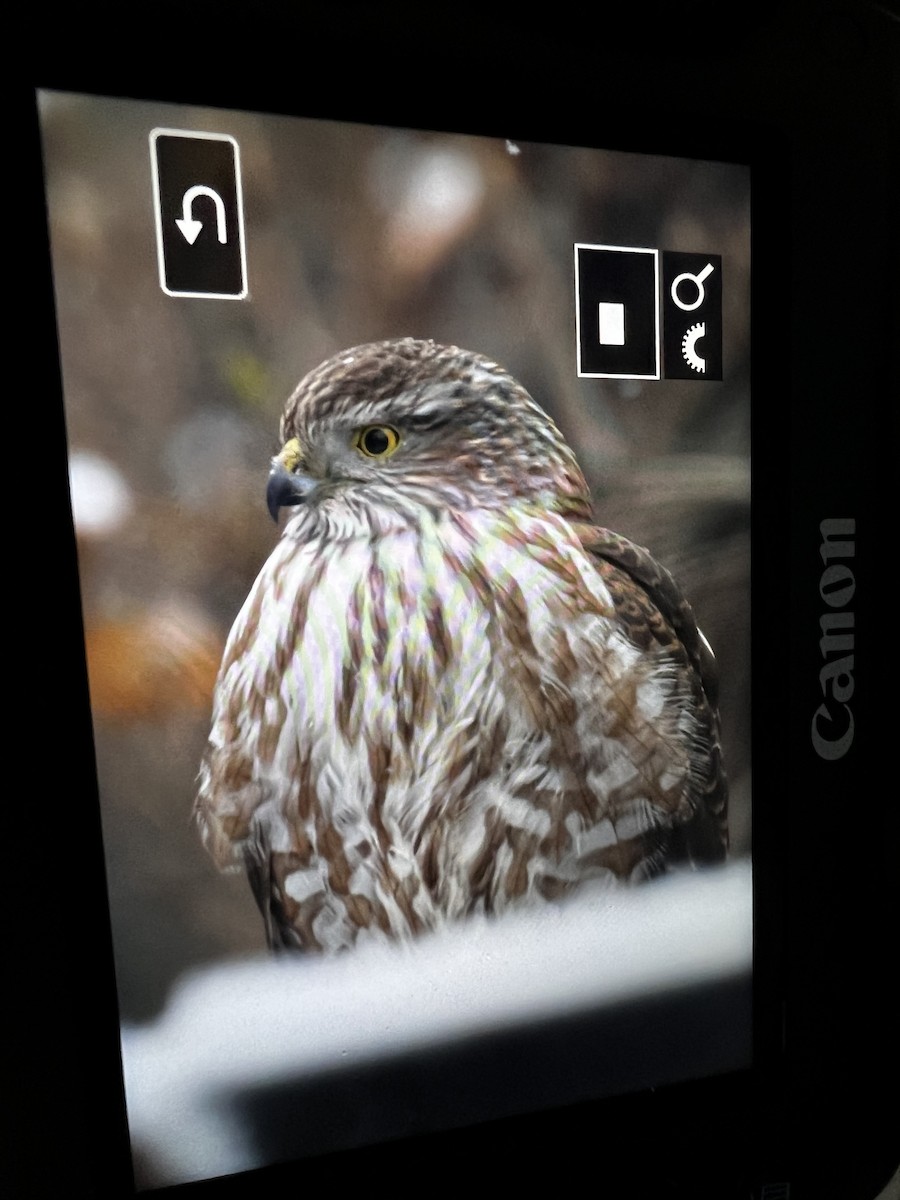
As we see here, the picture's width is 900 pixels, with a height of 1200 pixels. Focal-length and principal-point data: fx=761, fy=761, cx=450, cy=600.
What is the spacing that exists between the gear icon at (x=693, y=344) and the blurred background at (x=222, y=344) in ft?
0.24

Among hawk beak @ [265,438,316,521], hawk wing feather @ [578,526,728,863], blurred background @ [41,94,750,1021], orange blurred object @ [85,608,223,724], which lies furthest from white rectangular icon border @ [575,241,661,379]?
orange blurred object @ [85,608,223,724]

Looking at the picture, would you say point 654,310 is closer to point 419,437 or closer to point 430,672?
point 419,437

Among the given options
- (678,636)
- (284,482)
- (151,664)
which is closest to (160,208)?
(284,482)

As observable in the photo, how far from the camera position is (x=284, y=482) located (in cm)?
76

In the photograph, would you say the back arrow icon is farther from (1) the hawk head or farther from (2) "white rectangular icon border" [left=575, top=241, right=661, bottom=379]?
(2) "white rectangular icon border" [left=575, top=241, right=661, bottom=379]

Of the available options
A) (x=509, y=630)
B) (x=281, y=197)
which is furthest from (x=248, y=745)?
(x=281, y=197)

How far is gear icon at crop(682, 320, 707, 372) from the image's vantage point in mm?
858

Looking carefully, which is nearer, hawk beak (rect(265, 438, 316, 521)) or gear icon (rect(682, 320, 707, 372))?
hawk beak (rect(265, 438, 316, 521))

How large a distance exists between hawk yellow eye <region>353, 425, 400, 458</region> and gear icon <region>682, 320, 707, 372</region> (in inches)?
13.5

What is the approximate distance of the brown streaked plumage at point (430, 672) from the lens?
78 centimetres

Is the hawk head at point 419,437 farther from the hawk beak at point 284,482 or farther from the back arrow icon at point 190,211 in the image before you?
the back arrow icon at point 190,211

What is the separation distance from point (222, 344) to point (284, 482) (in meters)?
0.14

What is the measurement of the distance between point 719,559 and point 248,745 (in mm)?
563

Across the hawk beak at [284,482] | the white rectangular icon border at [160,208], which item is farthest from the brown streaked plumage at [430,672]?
the white rectangular icon border at [160,208]
